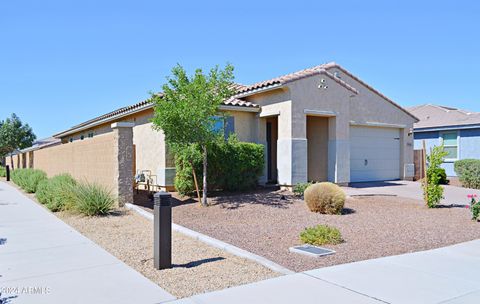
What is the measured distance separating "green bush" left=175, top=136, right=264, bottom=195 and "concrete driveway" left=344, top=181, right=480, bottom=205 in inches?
143

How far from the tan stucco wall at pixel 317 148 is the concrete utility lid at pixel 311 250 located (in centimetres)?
982

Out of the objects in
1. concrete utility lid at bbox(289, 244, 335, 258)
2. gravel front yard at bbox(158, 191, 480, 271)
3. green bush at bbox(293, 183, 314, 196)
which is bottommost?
gravel front yard at bbox(158, 191, 480, 271)

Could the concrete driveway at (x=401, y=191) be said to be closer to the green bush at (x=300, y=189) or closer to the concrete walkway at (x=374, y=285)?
the green bush at (x=300, y=189)

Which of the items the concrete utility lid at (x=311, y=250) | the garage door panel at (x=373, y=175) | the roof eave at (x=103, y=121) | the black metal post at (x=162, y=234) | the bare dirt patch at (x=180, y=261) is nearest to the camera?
the bare dirt patch at (x=180, y=261)

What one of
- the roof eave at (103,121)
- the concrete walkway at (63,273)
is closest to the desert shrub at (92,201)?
the concrete walkway at (63,273)

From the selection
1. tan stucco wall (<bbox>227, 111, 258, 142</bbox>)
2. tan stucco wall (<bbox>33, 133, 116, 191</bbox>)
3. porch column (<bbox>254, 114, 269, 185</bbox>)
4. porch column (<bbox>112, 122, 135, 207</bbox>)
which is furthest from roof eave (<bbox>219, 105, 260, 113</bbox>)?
tan stucco wall (<bbox>33, 133, 116, 191</bbox>)

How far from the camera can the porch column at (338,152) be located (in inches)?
661

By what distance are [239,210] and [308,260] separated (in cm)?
523

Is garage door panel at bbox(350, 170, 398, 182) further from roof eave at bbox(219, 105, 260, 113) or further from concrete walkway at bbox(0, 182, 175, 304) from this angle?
concrete walkway at bbox(0, 182, 175, 304)

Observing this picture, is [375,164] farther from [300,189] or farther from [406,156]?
[300,189]

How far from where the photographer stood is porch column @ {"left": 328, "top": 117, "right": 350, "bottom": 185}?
16.8 metres

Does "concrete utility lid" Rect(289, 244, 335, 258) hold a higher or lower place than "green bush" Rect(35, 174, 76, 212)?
lower

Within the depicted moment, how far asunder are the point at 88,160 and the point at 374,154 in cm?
1272

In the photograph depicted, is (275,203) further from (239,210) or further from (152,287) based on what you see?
(152,287)
